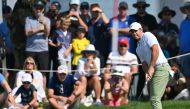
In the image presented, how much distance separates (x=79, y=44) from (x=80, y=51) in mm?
143

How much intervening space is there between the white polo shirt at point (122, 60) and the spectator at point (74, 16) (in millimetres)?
950

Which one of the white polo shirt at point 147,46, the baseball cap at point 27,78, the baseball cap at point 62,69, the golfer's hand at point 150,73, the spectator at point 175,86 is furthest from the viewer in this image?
the spectator at point 175,86

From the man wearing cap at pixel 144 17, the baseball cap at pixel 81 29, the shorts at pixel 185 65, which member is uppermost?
the man wearing cap at pixel 144 17

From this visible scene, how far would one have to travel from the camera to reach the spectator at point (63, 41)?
15.8m

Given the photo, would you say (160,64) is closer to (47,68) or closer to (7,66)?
(47,68)

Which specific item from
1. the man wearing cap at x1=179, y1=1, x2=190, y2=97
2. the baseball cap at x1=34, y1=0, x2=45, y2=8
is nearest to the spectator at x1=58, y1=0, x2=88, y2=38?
the baseball cap at x1=34, y1=0, x2=45, y2=8

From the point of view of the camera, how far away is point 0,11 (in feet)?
54.0

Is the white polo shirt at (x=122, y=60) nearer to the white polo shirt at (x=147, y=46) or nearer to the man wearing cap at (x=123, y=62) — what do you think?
the man wearing cap at (x=123, y=62)

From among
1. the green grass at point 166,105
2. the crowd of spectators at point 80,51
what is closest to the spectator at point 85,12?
the crowd of spectators at point 80,51

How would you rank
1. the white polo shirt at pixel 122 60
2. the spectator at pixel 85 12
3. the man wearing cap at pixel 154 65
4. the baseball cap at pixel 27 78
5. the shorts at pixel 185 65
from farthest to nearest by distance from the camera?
the spectator at pixel 85 12 < the white polo shirt at pixel 122 60 < the shorts at pixel 185 65 < the baseball cap at pixel 27 78 < the man wearing cap at pixel 154 65

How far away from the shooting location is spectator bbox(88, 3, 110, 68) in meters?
16.0

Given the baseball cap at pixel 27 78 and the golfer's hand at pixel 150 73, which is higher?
the golfer's hand at pixel 150 73

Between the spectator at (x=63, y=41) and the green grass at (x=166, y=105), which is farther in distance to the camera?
the spectator at (x=63, y=41)

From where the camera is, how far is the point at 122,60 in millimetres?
15305
